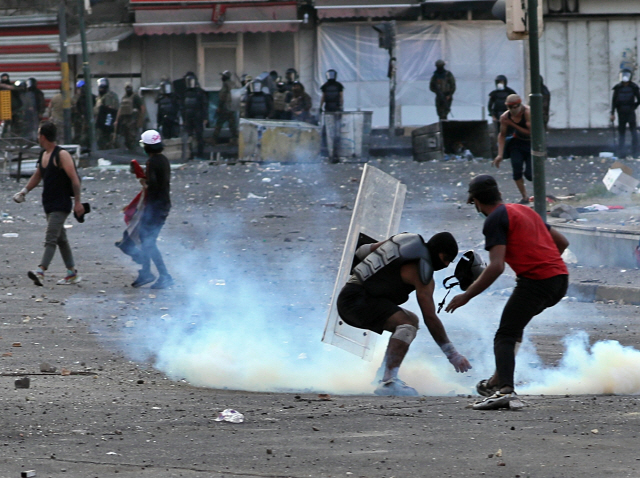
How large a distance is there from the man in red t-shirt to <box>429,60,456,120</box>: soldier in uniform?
19.1m

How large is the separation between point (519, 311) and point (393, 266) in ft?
2.39

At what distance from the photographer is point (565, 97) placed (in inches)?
1053

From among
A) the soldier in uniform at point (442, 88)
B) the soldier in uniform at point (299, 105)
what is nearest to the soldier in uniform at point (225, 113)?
the soldier in uniform at point (299, 105)

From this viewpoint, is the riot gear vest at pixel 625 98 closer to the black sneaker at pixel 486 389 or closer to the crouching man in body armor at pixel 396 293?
the crouching man in body armor at pixel 396 293

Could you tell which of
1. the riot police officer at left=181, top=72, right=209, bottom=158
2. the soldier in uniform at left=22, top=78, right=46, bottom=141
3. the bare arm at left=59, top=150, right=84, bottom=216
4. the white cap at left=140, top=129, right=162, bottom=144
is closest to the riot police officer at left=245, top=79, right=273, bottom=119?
the riot police officer at left=181, top=72, right=209, bottom=158

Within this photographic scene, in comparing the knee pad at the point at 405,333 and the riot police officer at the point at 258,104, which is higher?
the riot police officer at the point at 258,104

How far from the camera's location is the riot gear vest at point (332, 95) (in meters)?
23.1

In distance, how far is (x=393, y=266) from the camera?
5.65 meters

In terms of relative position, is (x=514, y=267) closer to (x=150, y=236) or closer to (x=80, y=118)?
(x=150, y=236)

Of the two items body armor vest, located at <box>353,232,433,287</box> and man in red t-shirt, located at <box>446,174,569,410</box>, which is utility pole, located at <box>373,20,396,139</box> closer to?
body armor vest, located at <box>353,232,433,287</box>

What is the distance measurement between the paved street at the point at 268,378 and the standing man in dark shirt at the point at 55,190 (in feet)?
1.03

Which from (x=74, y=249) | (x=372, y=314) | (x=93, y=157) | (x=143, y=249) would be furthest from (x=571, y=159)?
(x=372, y=314)

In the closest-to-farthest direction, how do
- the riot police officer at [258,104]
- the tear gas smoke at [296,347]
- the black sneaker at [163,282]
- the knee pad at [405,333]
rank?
the knee pad at [405,333], the tear gas smoke at [296,347], the black sneaker at [163,282], the riot police officer at [258,104]

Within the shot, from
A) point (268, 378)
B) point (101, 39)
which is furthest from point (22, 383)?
point (101, 39)
